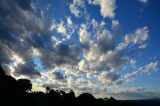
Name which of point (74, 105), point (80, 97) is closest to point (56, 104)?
point (74, 105)

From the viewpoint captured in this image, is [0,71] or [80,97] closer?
[0,71]

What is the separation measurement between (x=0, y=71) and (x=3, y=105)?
31.3m

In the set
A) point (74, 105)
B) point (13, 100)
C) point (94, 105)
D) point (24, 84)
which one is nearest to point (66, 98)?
point (74, 105)

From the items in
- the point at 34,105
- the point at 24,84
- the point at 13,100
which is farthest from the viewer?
the point at 24,84

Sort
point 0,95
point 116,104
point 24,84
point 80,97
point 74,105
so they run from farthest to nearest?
point 116,104 → point 80,97 → point 74,105 → point 24,84 → point 0,95

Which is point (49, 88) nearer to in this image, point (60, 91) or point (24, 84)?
point (60, 91)

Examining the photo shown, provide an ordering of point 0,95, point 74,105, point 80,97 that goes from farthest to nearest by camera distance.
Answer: point 80,97 → point 74,105 → point 0,95

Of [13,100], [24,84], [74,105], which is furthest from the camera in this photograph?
[74,105]

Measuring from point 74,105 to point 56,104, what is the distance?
1364 cm

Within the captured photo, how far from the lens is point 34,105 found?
10069cm

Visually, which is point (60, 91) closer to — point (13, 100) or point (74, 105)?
point (74, 105)

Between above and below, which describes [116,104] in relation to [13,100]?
above

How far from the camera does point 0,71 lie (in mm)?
106938

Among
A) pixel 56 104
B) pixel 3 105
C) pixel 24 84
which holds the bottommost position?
pixel 3 105
